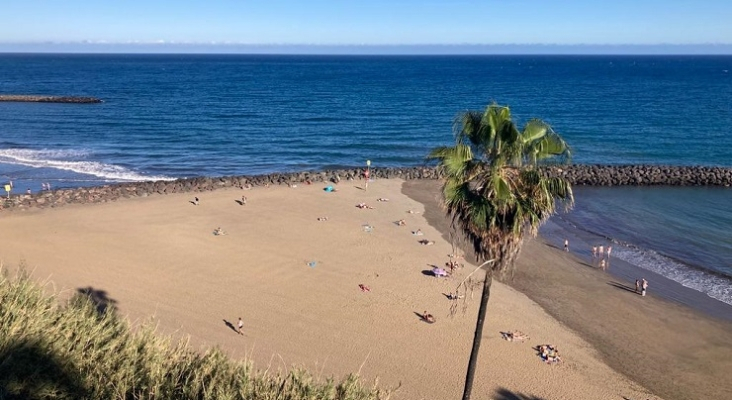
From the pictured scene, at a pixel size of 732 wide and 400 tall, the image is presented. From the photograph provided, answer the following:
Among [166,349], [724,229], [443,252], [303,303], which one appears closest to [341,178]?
[443,252]

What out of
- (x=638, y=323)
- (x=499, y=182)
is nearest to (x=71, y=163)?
(x=638, y=323)

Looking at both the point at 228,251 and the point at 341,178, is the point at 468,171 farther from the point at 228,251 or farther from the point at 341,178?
the point at 341,178

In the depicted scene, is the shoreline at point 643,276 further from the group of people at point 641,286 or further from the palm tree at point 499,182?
the palm tree at point 499,182

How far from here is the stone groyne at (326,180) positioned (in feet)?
111

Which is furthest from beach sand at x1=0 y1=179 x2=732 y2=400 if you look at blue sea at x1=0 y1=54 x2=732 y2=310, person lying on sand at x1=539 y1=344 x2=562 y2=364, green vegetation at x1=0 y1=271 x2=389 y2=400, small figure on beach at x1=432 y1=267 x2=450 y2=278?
blue sea at x1=0 y1=54 x2=732 y2=310

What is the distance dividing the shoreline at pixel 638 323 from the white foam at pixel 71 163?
29075mm

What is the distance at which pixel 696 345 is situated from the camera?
19.7m

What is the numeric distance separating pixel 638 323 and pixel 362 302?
33.3ft

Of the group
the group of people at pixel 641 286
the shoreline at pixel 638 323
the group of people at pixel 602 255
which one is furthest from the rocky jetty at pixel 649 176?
the group of people at pixel 641 286

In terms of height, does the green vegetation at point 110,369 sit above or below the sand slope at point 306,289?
above

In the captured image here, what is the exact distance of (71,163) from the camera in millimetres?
45844

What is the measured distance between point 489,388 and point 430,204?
20.2m

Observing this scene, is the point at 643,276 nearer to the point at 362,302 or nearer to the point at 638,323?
the point at 638,323

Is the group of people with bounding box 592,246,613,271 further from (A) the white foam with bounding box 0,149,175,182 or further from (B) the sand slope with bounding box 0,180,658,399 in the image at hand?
(A) the white foam with bounding box 0,149,175,182
